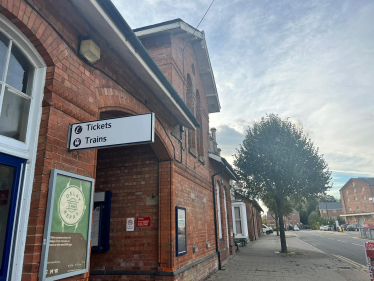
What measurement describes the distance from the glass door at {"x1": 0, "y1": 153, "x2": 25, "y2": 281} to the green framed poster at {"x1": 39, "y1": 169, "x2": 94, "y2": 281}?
290 millimetres

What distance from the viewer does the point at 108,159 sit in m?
6.80

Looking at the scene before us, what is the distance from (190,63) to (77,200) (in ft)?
27.7

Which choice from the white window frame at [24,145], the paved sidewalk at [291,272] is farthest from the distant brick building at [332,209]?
the white window frame at [24,145]

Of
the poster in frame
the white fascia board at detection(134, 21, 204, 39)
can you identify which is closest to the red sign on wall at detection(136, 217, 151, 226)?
the poster in frame

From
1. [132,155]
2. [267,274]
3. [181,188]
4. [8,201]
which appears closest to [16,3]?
[8,201]

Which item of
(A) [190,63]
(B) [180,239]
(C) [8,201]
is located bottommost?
(B) [180,239]

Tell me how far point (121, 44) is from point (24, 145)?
214cm

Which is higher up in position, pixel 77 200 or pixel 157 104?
pixel 157 104

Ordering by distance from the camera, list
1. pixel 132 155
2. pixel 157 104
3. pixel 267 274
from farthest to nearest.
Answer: pixel 267 274
pixel 132 155
pixel 157 104

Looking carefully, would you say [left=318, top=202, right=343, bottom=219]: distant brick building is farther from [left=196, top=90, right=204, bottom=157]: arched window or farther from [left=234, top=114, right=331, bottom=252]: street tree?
[left=196, top=90, right=204, bottom=157]: arched window

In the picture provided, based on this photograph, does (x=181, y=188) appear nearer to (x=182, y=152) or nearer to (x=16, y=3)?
(x=182, y=152)

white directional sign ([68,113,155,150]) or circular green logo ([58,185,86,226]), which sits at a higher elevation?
white directional sign ([68,113,155,150])

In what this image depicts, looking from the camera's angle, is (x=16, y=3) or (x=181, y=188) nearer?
(x=16, y=3)

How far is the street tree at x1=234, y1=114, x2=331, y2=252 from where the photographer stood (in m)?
15.2
